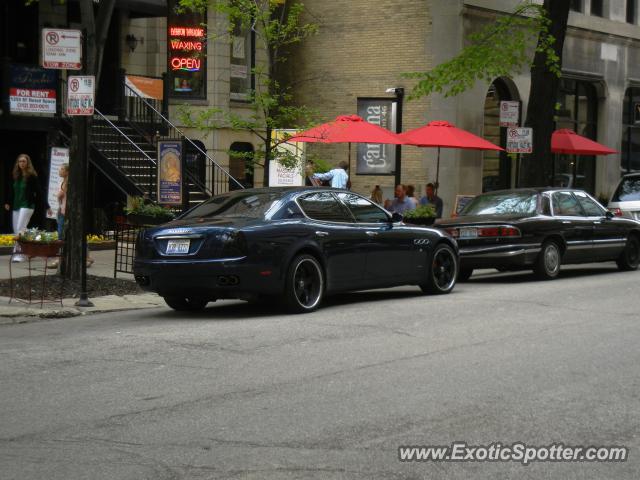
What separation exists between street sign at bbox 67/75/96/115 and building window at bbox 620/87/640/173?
2728cm

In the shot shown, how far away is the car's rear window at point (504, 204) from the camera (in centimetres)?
1803

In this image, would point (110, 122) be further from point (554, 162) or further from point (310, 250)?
point (554, 162)

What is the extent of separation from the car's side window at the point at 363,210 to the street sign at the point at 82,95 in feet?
10.6

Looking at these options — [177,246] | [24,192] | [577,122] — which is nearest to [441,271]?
[177,246]

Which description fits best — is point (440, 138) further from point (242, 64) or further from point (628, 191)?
point (242, 64)

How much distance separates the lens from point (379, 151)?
2592cm

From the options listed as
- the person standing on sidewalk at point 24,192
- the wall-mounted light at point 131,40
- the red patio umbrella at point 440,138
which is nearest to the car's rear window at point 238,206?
the person standing on sidewalk at point 24,192

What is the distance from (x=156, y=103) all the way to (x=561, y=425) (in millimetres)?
20484

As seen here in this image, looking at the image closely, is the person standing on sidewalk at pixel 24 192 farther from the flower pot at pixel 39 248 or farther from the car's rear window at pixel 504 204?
the car's rear window at pixel 504 204

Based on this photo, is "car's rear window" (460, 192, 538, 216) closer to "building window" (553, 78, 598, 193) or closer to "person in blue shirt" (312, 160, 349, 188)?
"person in blue shirt" (312, 160, 349, 188)

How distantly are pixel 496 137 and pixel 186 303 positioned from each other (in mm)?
19305

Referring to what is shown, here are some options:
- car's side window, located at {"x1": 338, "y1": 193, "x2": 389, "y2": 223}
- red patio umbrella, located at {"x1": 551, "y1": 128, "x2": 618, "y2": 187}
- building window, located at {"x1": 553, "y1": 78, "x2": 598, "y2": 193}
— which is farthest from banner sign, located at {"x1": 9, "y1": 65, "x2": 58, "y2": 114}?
building window, located at {"x1": 553, "y1": 78, "x2": 598, "y2": 193}

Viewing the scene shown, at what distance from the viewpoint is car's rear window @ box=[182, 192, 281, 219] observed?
42.1 ft

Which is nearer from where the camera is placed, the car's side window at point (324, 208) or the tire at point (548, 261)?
the car's side window at point (324, 208)
